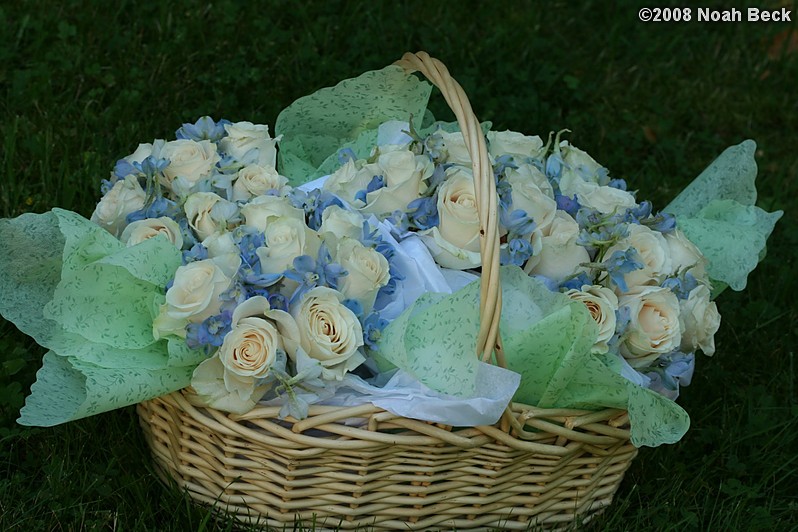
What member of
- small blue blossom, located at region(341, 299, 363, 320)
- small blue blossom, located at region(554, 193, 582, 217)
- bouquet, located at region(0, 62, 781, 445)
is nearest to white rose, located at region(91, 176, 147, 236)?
bouquet, located at region(0, 62, 781, 445)

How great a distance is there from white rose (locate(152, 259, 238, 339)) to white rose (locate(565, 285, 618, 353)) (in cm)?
49

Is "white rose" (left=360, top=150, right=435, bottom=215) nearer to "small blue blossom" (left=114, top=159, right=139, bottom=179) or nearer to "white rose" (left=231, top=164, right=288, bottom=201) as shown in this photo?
"white rose" (left=231, top=164, right=288, bottom=201)

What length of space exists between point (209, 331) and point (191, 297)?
0.05 m

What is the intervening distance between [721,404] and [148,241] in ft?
3.80

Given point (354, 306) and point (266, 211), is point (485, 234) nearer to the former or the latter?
point (354, 306)

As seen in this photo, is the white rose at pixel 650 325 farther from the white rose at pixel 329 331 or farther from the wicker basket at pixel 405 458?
the white rose at pixel 329 331

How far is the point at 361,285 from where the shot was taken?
57.7 inches

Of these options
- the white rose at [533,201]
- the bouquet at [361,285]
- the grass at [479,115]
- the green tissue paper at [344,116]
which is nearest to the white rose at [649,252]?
the bouquet at [361,285]

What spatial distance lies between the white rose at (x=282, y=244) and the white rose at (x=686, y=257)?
1.88 ft

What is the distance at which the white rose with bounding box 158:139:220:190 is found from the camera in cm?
166

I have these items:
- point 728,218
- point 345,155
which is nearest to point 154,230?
point 345,155

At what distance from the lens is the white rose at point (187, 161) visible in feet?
5.46

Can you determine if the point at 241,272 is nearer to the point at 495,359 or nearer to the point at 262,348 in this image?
the point at 262,348

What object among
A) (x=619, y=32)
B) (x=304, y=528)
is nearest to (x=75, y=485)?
(x=304, y=528)
